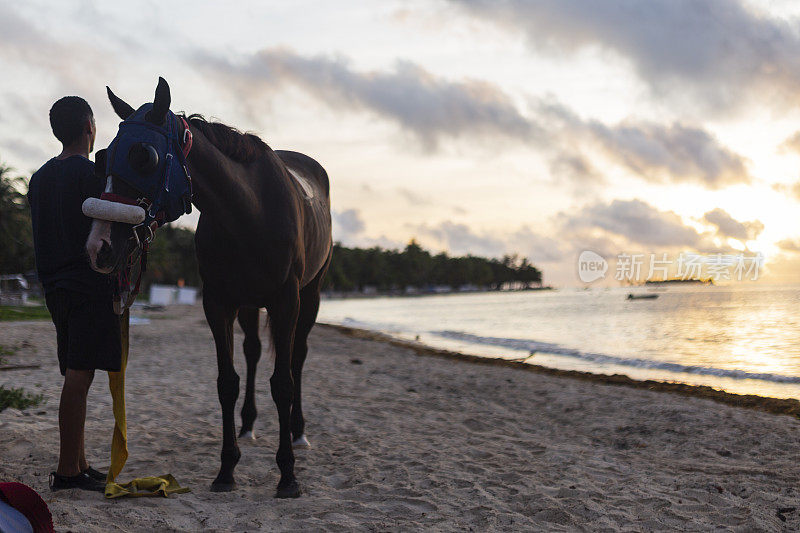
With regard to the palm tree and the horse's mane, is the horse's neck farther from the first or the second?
the palm tree

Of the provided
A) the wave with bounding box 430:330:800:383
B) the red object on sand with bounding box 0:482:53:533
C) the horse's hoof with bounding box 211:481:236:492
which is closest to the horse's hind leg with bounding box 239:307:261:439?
the horse's hoof with bounding box 211:481:236:492

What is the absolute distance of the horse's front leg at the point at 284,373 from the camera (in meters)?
4.12

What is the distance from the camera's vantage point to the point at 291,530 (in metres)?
3.29

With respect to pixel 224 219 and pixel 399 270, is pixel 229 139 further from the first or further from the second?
pixel 399 270

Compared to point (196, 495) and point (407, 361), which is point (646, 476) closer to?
point (196, 495)

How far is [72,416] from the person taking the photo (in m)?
3.52

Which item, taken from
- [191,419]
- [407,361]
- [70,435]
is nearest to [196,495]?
[70,435]

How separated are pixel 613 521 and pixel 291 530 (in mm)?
2171

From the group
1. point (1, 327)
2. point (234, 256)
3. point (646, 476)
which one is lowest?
point (1, 327)

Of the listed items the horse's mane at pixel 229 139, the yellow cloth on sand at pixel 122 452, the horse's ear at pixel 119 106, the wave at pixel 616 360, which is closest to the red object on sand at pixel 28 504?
the yellow cloth on sand at pixel 122 452

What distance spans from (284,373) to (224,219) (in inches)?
53.7

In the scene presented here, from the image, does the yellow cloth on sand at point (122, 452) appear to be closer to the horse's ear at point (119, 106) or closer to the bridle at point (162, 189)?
the bridle at point (162, 189)

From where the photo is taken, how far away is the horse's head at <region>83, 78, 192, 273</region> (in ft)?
9.80

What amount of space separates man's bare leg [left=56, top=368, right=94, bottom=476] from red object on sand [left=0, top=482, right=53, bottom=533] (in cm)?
121
